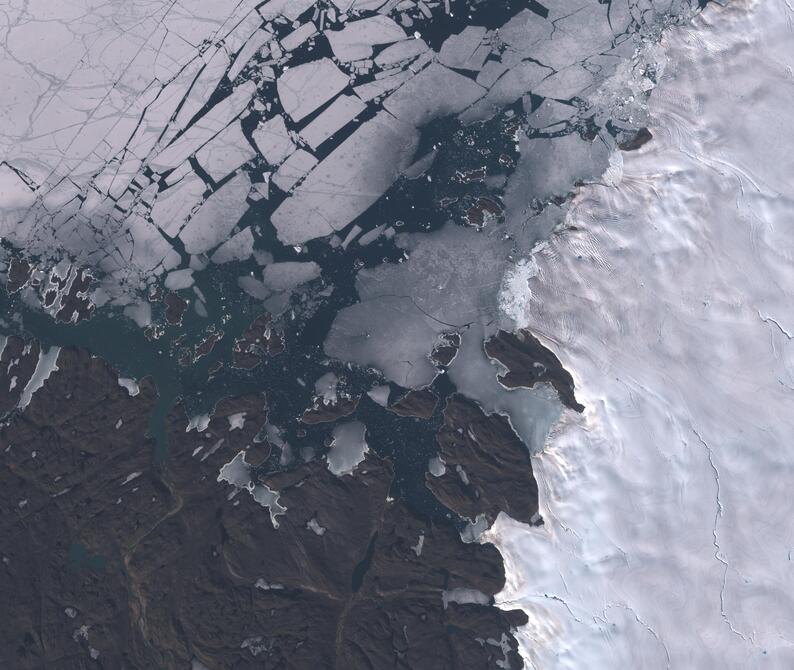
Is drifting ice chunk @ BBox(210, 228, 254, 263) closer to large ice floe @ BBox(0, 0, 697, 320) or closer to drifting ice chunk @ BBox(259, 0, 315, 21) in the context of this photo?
large ice floe @ BBox(0, 0, 697, 320)

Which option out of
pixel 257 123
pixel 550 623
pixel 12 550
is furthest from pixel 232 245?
pixel 550 623

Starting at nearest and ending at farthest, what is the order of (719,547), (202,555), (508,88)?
(719,547) → (202,555) → (508,88)

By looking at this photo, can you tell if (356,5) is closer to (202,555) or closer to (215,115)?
(215,115)

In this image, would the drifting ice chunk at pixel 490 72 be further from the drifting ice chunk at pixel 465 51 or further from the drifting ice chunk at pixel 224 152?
the drifting ice chunk at pixel 224 152

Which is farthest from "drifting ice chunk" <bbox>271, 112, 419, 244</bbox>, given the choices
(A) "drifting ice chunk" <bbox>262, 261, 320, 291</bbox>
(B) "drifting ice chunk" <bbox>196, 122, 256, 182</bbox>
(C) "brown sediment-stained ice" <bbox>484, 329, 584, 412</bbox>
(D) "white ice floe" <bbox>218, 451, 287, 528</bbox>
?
(D) "white ice floe" <bbox>218, 451, 287, 528</bbox>

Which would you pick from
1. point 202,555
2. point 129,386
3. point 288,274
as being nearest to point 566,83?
point 288,274

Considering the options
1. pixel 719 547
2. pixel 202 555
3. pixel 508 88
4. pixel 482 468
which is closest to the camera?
pixel 719 547

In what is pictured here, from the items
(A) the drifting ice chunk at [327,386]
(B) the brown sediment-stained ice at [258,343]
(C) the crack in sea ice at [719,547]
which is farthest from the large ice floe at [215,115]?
(C) the crack in sea ice at [719,547]
